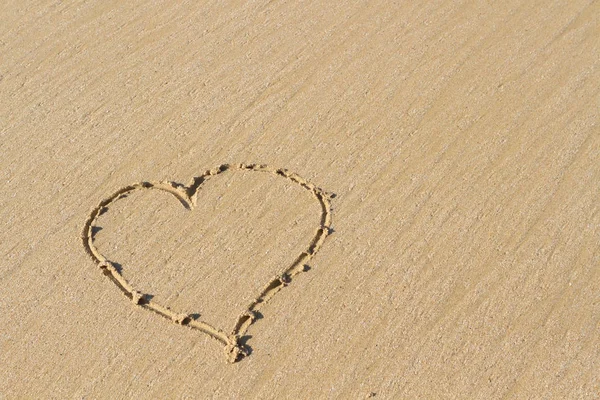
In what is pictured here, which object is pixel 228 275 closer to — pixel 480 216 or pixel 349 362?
pixel 349 362

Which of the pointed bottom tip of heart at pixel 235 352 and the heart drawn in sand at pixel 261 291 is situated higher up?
the heart drawn in sand at pixel 261 291

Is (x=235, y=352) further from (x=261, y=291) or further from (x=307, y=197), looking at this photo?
(x=307, y=197)

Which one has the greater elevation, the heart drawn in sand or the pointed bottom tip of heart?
the heart drawn in sand

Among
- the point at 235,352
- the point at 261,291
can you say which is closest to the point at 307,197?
the point at 261,291

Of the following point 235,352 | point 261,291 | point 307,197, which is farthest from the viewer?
point 307,197
